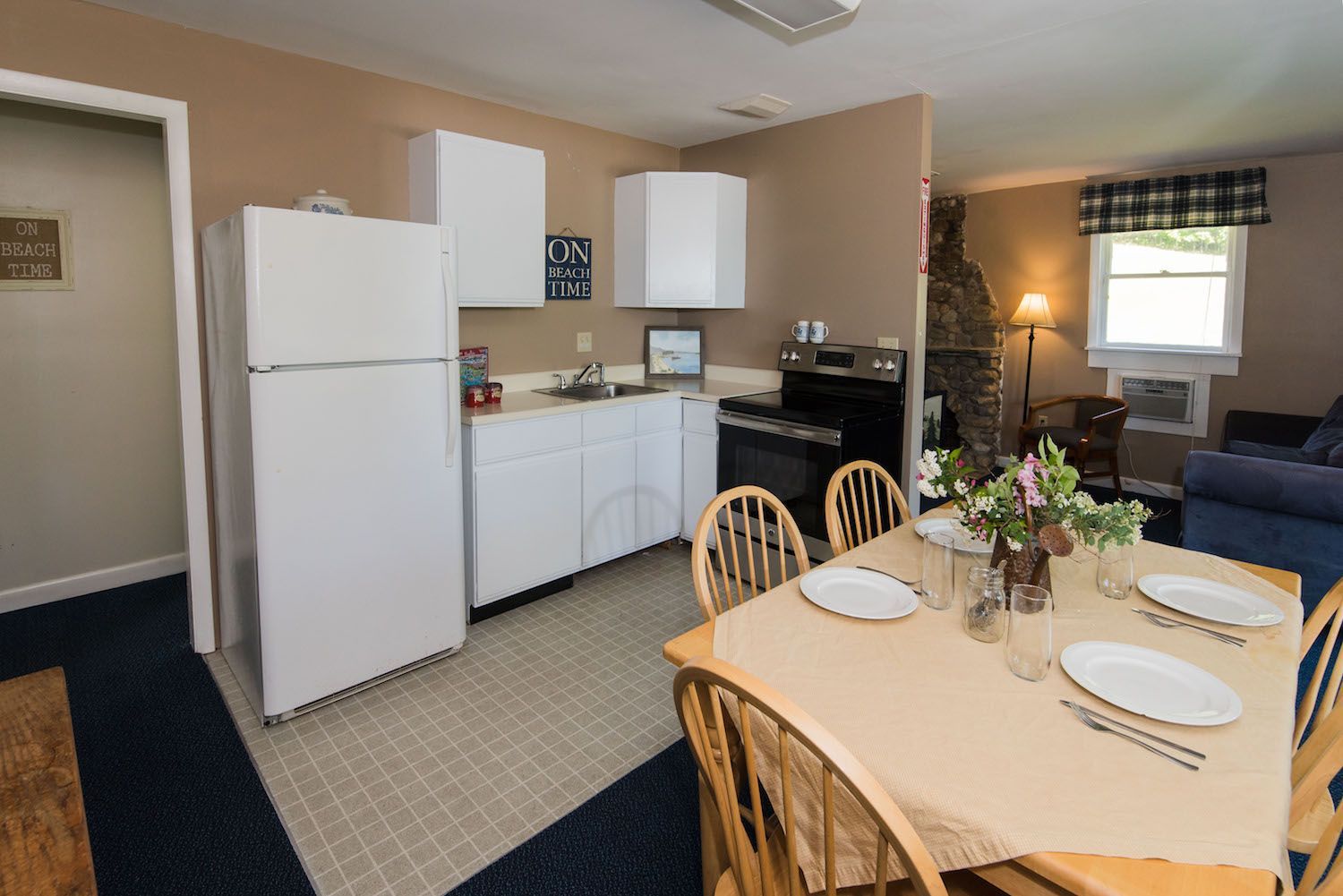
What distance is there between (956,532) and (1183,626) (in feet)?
1.69

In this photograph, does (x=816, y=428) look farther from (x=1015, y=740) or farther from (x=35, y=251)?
(x=35, y=251)

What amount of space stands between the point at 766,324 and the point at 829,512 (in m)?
2.28

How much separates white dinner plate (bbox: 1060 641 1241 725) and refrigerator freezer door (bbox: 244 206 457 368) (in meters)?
2.14

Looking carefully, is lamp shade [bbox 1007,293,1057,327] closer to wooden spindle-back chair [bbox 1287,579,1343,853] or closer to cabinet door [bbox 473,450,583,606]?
cabinet door [bbox 473,450,583,606]

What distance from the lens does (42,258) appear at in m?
3.08

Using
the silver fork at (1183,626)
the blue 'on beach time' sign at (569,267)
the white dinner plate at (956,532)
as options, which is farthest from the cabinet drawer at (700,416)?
the silver fork at (1183,626)

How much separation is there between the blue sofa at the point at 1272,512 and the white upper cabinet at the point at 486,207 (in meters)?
3.07

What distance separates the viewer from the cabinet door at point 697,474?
3.78m

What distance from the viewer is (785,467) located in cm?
340

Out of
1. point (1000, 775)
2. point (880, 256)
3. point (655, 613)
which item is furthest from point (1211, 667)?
point (880, 256)

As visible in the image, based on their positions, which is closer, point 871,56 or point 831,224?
point 871,56

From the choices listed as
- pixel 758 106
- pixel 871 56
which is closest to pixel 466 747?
pixel 871 56

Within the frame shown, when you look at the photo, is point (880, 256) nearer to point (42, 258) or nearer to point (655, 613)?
point (655, 613)

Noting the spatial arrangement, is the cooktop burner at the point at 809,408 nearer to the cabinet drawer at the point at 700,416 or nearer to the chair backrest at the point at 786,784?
the cabinet drawer at the point at 700,416
